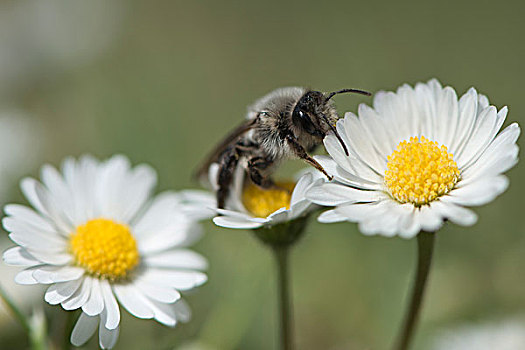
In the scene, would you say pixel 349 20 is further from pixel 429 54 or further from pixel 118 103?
pixel 118 103

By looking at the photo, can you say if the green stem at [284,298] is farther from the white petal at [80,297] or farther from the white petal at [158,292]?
the white petal at [80,297]

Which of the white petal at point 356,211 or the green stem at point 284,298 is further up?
the white petal at point 356,211

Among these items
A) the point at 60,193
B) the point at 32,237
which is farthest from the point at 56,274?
the point at 60,193

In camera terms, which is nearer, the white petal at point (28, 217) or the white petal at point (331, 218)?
the white petal at point (331, 218)

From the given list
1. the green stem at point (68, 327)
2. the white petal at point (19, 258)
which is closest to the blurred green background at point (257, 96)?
the green stem at point (68, 327)

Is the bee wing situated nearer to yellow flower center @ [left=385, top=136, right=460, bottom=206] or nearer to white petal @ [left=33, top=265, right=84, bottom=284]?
yellow flower center @ [left=385, top=136, right=460, bottom=206]

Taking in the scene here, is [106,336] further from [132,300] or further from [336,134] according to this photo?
[336,134]
